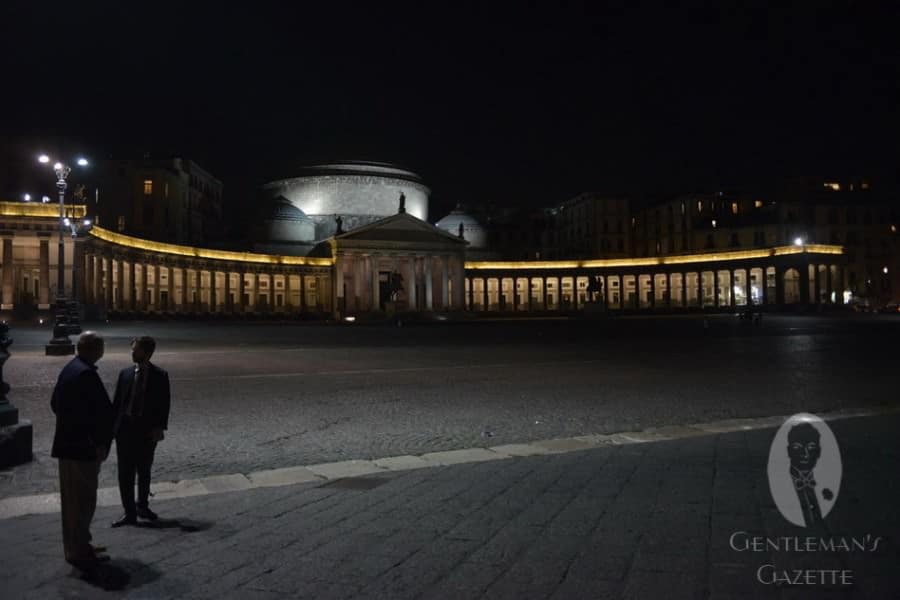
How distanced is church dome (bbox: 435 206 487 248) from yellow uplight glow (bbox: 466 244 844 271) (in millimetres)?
7064

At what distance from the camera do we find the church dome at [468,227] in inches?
4454

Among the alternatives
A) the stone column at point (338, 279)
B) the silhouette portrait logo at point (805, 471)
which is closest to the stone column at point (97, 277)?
the stone column at point (338, 279)

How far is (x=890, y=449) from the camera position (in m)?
8.85

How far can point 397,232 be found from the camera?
90.7m

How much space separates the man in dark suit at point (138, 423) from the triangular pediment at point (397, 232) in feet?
272

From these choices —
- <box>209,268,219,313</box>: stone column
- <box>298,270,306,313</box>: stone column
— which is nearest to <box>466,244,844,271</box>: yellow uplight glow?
<box>298,270,306,313</box>: stone column

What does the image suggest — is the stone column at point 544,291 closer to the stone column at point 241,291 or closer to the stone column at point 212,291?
the stone column at point 241,291

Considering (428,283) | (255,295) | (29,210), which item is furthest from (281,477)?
(255,295)

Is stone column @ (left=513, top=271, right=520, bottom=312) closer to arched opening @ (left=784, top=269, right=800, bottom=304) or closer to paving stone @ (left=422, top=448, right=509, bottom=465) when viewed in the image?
arched opening @ (left=784, top=269, right=800, bottom=304)

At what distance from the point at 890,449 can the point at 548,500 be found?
4904 mm

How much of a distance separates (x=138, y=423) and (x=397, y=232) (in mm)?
84702

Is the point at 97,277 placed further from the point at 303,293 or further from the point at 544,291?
the point at 544,291

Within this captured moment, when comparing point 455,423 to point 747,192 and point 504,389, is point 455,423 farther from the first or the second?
point 747,192

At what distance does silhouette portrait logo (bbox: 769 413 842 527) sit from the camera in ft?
21.0
